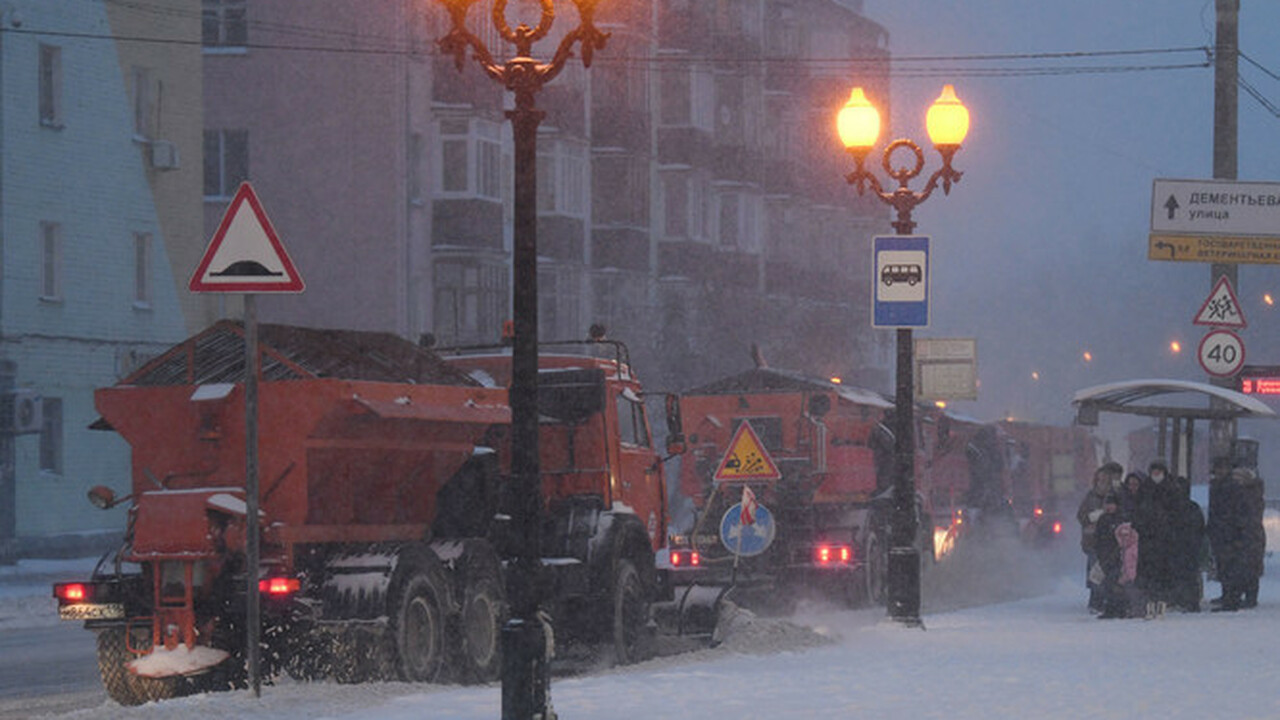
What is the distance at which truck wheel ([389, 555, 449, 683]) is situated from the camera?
51.4ft

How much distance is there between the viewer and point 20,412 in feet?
124

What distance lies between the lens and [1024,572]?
38000 millimetres

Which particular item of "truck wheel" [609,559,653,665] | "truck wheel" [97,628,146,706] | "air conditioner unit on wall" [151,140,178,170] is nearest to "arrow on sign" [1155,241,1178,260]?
"truck wheel" [609,559,653,665]

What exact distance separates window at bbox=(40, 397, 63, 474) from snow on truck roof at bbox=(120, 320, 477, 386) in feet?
82.9

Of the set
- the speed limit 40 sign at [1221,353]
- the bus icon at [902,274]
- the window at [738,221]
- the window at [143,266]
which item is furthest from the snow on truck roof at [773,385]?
the window at [738,221]

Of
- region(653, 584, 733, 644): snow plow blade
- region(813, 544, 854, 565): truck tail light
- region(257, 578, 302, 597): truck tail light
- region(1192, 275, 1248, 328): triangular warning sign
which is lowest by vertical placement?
A: region(813, 544, 854, 565): truck tail light

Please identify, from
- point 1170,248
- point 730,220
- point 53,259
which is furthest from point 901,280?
point 730,220

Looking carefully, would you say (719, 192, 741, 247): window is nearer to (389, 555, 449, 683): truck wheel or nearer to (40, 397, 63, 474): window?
(40, 397, 63, 474): window

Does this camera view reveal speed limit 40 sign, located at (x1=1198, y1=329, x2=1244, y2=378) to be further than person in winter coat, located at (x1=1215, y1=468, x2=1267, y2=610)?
Yes

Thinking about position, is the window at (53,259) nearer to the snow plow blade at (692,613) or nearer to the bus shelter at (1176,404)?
the bus shelter at (1176,404)

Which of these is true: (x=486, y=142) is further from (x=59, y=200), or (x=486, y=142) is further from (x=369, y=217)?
(x=59, y=200)

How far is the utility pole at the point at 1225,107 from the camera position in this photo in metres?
26.9

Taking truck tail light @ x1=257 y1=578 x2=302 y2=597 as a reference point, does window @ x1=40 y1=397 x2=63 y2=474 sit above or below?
below

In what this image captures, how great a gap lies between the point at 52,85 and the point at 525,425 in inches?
1220
